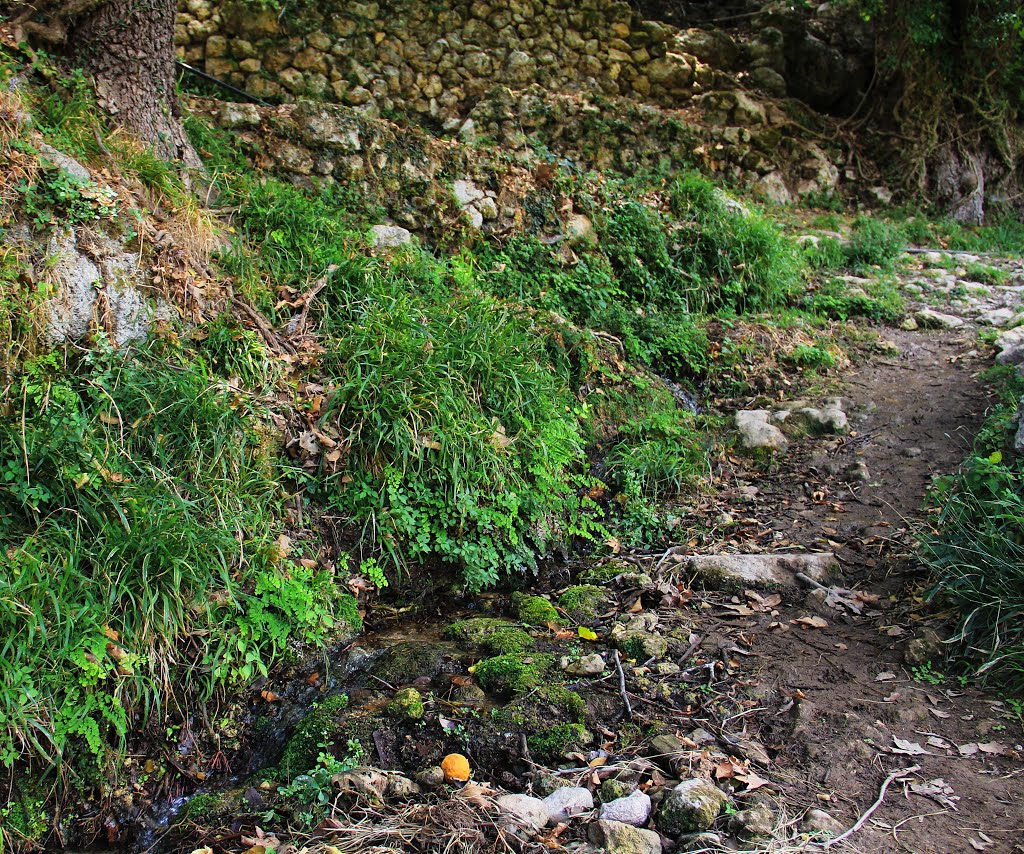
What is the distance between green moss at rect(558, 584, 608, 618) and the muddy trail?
0.5 inches

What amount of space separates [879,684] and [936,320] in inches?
183

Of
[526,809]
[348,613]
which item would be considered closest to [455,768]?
[526,809]

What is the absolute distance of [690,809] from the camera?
215cm

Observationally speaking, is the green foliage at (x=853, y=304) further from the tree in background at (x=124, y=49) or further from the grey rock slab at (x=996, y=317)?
the tree in background at (x=124, y=49)

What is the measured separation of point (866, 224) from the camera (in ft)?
26.9

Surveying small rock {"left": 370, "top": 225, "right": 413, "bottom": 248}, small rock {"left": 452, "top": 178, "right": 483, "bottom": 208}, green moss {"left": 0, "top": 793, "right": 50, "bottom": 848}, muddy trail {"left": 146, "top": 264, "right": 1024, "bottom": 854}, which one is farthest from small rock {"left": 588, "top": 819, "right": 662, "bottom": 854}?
small rock {"left": 452, "top": 178, "right": 483, "bottom": 208}

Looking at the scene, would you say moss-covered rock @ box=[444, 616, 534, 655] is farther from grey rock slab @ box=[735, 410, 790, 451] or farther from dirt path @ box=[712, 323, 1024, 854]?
grey rock slab @ box=[735, 410, 790, 451]

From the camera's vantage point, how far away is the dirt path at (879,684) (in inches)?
85.4

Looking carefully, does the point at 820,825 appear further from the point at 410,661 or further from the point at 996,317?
the point at 996,317

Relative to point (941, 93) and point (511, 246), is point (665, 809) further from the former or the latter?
point (941, 93)

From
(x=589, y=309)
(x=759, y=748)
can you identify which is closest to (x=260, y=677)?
(x=759, y=748)

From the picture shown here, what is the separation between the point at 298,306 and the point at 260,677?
2.05m

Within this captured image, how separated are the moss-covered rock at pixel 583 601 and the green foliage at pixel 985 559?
142cm

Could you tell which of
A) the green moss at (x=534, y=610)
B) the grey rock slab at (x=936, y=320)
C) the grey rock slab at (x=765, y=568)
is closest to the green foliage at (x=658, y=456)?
the grey rock slab at (x=765, y=568)
